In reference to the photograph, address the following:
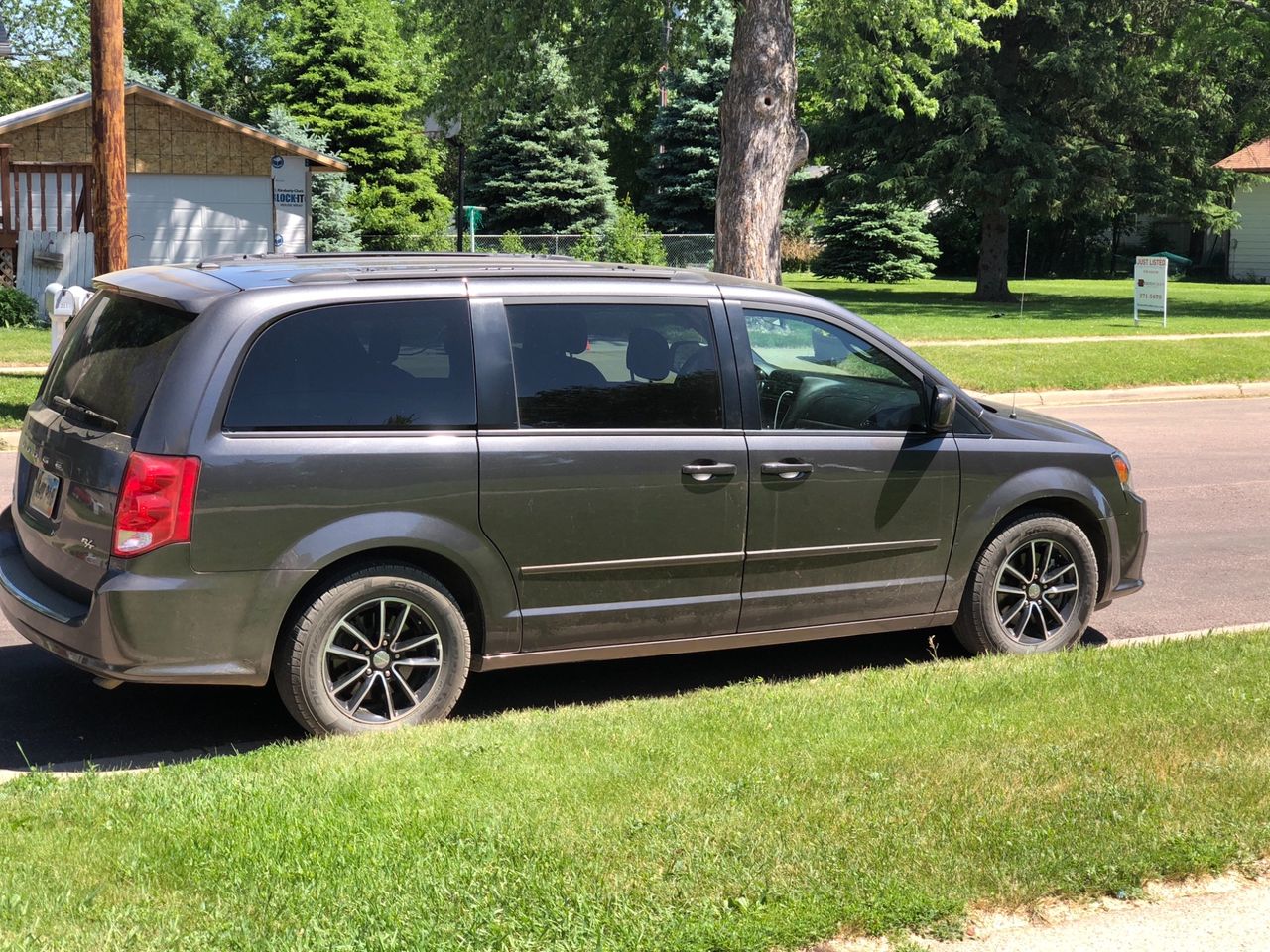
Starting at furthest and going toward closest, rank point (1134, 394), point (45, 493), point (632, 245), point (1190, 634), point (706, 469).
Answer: point (632, 245), point (1134, 394), point (1190, 634), point (706, 469), point (45, 493)

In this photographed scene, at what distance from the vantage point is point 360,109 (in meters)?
45.0

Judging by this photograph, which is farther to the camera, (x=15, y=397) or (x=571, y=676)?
(x=15, y=397)

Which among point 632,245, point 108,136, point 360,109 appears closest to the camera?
point 108,136

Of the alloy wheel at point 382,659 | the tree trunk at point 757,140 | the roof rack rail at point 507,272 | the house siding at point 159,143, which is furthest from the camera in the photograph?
the house siding at point 159,143

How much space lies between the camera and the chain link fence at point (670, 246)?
37.8 m

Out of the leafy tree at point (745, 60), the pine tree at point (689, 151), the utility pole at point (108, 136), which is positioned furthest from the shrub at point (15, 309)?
the pine tree at point (689, 151)

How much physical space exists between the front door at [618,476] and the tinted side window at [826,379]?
29 centimetres

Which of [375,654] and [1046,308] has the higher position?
[1046,308]

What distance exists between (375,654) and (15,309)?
21727 mm

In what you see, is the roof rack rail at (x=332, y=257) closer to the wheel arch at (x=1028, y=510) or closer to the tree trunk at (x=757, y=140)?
the wheel arch at (x=1028, y=510)

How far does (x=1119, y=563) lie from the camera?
23.5 ft

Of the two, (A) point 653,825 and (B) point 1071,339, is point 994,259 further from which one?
(A) point 653,825

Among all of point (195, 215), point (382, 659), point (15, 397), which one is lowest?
point (382, 659)

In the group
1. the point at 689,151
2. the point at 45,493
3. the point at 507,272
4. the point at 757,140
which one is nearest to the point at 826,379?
the point at 507,272
